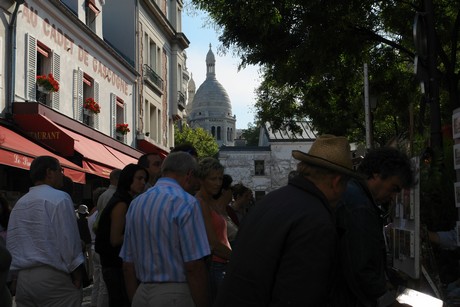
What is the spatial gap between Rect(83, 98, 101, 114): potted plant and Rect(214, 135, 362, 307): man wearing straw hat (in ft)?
67.1

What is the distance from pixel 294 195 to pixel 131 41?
90.1ft

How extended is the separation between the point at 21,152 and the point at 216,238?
9696 mm

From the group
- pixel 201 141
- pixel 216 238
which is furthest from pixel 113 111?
pixel 201 141

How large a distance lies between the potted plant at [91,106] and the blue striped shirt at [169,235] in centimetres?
1909

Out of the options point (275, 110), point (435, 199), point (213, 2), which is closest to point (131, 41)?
point (275, 110)

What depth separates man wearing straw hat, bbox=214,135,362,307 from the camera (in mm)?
2990

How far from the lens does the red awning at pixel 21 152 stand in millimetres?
13980

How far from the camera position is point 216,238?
577 centimetres

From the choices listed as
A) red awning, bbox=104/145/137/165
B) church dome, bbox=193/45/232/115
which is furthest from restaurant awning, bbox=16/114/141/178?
church dome, bbox=193/45/232/115

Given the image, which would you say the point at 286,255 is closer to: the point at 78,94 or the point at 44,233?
the point at 44,233

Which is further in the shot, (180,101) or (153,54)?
(180,101)

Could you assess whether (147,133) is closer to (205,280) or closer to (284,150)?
(205,280)

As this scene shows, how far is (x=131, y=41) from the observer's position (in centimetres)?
2992

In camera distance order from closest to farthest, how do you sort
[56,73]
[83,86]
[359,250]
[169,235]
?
1. [359,250]
2. [169,235]
3. [56,73]
4. [83,86]
